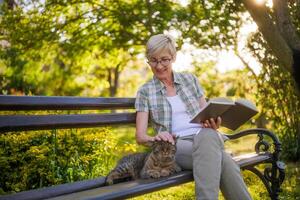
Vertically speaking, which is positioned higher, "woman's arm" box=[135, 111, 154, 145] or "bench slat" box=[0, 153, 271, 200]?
"woman's arm" box=[135, 111, 154, 145]

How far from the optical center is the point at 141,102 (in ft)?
12.4

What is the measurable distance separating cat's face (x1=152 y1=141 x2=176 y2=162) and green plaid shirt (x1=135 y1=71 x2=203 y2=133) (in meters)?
0.45

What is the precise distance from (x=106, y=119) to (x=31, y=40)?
858 centimetres

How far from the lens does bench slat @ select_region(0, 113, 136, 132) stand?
2.83 m

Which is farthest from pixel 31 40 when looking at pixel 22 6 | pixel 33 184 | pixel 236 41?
pixel 33 184

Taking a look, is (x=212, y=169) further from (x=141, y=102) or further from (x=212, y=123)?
(x=141, y=102)

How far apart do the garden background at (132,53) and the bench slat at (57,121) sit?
1.79m

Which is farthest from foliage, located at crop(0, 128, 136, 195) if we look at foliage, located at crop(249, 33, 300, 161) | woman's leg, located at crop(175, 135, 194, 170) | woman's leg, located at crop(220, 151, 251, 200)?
foliage, located at crop(249, 33, 300, 161)

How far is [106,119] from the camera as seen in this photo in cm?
A: 366

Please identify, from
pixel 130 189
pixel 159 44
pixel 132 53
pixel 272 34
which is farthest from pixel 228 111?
pixel 132 53

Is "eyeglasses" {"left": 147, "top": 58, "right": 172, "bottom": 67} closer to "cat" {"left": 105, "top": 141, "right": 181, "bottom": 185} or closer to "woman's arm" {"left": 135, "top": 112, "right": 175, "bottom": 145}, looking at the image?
"woman's arm" {"left": 135, "top": 112, "right": 175, "bottom": 145}

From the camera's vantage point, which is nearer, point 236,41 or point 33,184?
point 33,184

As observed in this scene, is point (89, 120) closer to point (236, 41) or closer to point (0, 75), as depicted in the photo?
point (236, 41)

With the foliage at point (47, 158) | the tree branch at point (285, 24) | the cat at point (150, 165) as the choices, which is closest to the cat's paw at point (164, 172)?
the cat at point (150, 165)
